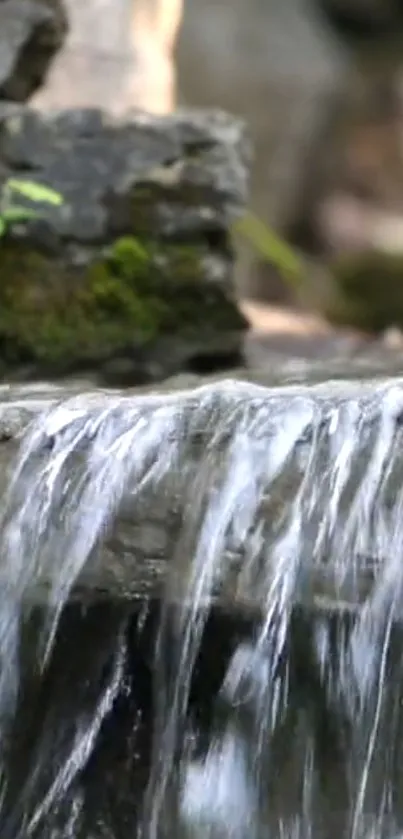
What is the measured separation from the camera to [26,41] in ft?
11.5

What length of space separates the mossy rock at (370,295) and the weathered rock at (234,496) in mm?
5513

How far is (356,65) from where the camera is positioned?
39.5ft

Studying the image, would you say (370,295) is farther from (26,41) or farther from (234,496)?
(234,496)

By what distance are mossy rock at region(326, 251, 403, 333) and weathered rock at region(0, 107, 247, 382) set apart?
4021 mm

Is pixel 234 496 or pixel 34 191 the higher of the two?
pixel 34 191

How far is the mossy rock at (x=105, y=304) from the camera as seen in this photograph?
11.2ft

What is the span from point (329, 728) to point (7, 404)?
0.79 meters

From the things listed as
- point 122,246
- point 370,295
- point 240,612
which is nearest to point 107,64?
point 122,246

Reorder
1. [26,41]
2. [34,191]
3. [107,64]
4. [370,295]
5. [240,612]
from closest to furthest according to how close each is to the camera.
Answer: [240,612]
[34,191]
[26,41]
[107,64]
[370,295]

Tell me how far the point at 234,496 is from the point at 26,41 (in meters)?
2.07

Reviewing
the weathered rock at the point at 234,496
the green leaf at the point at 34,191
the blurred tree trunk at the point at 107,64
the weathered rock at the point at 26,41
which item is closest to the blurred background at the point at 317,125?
the blurred tree trunk at the point at 107,64

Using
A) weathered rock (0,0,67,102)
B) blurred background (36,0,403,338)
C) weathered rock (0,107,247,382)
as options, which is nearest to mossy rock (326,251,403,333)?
blurred background (36,0,403,338)

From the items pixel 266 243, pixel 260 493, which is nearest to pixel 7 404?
pixel 260 493

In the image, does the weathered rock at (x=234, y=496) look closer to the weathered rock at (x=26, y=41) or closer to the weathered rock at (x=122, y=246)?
the weathered rock at (x=122, y=246)
